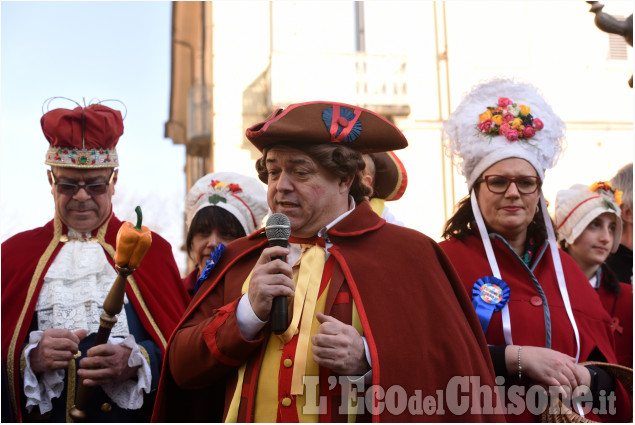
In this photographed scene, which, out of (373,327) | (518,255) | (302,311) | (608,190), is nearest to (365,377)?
(373,327)

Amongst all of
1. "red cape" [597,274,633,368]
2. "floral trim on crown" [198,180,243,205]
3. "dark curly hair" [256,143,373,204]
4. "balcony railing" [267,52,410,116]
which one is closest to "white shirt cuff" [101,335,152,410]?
"dark curly hair" [256,143,373,204]

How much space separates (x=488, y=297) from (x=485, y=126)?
102cm

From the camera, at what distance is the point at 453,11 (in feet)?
54.6

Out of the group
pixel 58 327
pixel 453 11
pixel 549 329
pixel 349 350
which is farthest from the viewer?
pixel 453 11

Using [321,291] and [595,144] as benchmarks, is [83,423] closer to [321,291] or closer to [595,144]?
[321,291]

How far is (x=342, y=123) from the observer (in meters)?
3.61

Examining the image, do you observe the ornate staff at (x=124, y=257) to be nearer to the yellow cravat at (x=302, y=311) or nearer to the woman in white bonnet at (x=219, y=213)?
the yellow cravat at (x=302, y=311)

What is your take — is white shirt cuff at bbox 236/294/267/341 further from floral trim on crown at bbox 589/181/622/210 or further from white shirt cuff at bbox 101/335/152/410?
floral trim on crown at bbox 589/181/622/210

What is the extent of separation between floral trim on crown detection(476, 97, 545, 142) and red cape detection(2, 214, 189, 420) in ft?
6.52

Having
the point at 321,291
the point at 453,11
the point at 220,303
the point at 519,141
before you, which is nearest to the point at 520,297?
the point at 519,141

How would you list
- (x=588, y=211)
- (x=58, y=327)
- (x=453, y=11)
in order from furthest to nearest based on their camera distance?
(x=453, y=11), (x=588, y=211), (x=58, y=327)

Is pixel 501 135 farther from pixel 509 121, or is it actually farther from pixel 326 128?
pixel 326 128

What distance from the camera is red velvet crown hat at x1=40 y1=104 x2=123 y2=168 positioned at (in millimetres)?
4543

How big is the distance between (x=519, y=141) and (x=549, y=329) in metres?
1.06
